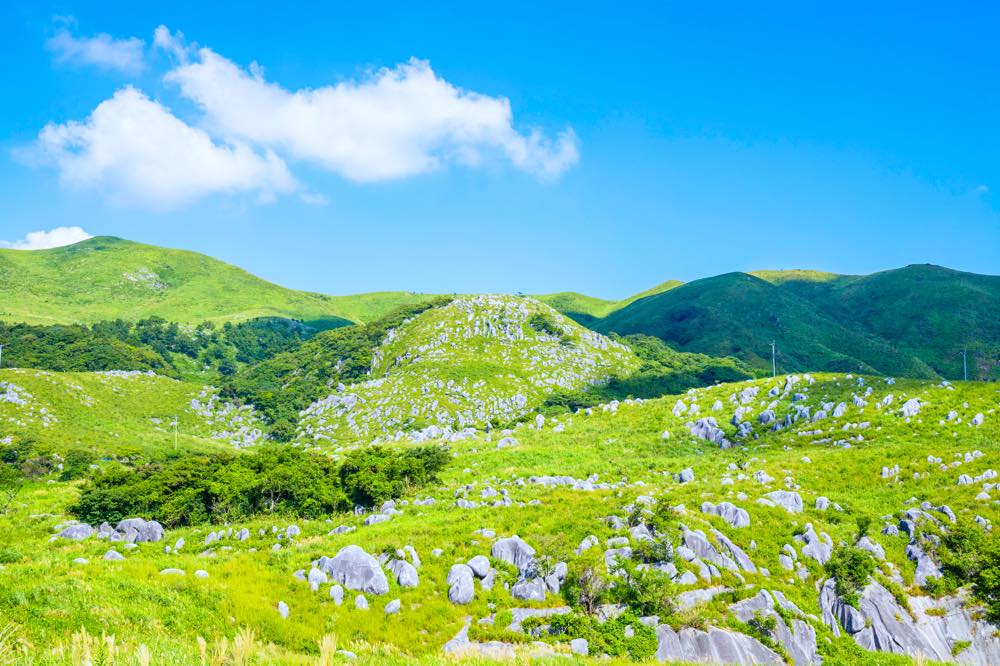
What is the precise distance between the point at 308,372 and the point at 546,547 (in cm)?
11682

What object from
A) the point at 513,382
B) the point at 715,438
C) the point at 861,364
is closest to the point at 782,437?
the point at 715,438

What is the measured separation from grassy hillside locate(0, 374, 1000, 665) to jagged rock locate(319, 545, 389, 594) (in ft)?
1.78

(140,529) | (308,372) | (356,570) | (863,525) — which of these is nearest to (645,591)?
(356,570)

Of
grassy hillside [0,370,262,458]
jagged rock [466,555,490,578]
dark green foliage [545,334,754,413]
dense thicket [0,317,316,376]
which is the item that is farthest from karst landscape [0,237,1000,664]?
dense thicket [0,317,316,376]

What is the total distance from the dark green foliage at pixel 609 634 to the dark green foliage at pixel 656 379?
76326 millimetres

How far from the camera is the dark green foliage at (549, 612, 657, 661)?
2227 centimetres

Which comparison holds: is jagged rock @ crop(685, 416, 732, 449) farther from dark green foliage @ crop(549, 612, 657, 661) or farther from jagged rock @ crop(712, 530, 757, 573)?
dark green foliage @ crop(549, 612, 657, 661)

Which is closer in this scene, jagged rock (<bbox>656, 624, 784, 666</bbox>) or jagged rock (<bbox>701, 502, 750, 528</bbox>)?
jagged rock (<bbox>656, 624, 784, 666</bbox>)

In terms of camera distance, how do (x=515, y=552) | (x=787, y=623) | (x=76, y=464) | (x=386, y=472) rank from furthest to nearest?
(x=76, y=464) → (x=386, y=472) → (x=515, y=552) → (x=787, y=623)

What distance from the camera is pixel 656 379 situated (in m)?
119

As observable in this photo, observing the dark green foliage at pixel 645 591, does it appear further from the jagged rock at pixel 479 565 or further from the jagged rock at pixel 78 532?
the jagged rock at pixel 78 532

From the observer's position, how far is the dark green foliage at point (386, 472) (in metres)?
43.9

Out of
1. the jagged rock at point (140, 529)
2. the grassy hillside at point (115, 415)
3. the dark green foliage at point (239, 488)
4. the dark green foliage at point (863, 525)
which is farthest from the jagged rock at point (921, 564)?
the grassy hillside at point (115, 415)

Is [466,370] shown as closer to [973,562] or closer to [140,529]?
[140,529]
